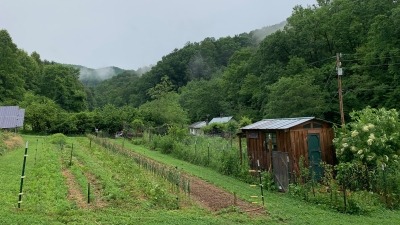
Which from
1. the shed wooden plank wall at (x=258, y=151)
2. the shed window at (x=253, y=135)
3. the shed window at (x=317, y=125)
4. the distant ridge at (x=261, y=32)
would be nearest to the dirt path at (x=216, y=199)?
the shed wooden plank wall at (x=258, y=151)

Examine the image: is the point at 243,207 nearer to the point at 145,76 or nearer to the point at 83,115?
the point at 83,115

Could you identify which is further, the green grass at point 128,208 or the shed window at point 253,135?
Answer: the shed window at point 253,135

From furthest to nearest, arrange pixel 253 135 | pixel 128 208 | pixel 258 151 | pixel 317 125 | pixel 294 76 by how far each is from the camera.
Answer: pixel 294 76
pixel 253 135
pixel 258 151
pixel 317 125
pixel 128 208

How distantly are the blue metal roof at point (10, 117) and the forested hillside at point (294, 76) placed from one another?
6315 mm

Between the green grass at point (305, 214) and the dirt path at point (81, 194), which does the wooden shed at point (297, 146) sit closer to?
the green grass at point (305, 214)

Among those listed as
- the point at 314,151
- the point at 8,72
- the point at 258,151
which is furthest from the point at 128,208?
the point at 8,72

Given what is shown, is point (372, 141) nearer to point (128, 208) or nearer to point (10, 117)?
point (128, 208)

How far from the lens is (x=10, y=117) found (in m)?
35.1

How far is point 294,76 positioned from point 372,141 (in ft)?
84.0

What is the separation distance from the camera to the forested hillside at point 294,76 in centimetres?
3403

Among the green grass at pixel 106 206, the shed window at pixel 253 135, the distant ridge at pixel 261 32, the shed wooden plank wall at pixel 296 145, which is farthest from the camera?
the distant ridge at pixel 261 32

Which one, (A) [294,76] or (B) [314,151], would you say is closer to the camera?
(B) [314,151]

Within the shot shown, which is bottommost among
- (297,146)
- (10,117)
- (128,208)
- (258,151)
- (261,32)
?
(128,208)

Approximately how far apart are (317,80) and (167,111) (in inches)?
821
